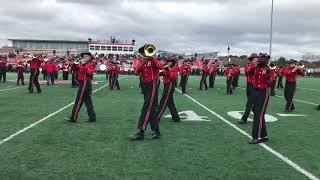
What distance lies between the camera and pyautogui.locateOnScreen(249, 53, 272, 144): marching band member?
9.49 meters

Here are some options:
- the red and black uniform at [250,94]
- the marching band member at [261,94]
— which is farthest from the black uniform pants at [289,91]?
the marching band member at [261,94]

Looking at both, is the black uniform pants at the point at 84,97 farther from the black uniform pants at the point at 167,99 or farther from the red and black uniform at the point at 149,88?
the red and black uniform at the point at 149,88

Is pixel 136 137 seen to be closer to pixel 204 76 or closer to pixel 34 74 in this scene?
pixel 34 74

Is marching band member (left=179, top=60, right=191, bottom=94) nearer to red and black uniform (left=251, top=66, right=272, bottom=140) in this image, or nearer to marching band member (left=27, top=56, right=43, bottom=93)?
marching band member (left=27, top=56, right=43, bottom=93)

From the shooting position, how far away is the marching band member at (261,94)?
9.49 meters

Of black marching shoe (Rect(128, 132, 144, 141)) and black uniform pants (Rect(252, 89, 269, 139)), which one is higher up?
black uniform pants (Rect(252, 89, 269, 139))

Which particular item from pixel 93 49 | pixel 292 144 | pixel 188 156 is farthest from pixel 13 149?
pixel 93 49

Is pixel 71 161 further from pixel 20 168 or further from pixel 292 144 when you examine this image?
pixel 292 144

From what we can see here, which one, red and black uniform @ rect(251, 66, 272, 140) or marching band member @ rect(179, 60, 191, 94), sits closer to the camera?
red and black uniform @ rect(251, 66, 272, 140)

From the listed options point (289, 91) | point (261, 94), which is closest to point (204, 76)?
point (289, 91)

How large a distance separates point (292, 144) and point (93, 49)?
90989mm

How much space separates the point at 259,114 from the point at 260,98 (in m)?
0.31

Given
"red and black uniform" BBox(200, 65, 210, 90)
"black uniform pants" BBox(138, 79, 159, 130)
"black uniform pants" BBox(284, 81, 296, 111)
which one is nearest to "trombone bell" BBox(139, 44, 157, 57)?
"black uniform pants" BBox(138, 79, 159, 130)

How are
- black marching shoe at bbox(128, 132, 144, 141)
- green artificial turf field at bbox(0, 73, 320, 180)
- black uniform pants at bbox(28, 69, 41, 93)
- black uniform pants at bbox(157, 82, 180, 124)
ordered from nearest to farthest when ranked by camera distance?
1. green artificial turf field at bbox(0, 73, 320, 180)
2. black marching shoe at bbox(128, 132, 144, 141)
3. black uniform pants at bbox(157, 82, 180, 124)
4. black uniform pants at bbox(28, 69, 41, 93)
